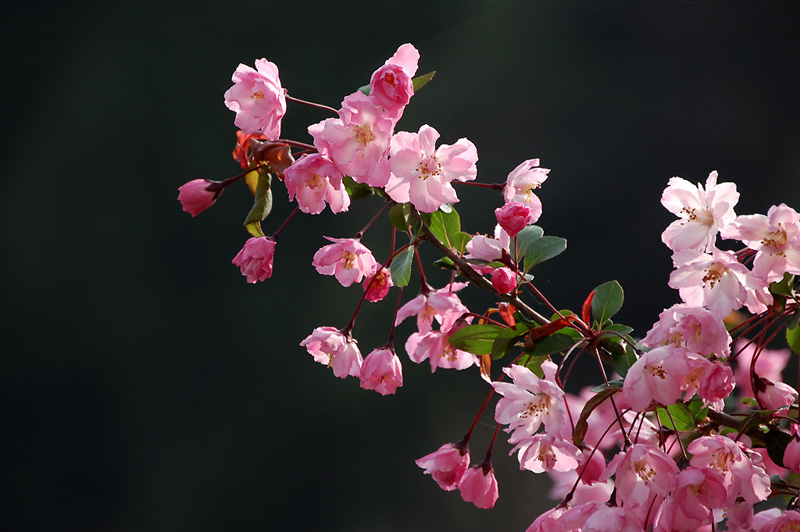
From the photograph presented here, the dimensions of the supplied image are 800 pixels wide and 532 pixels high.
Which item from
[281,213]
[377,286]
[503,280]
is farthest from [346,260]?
[281,213]

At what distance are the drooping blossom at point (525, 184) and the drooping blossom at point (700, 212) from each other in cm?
10

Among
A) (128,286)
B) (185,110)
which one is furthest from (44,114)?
(128,286)

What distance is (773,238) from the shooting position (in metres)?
0.45

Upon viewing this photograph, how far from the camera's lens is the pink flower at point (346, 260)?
56 cm

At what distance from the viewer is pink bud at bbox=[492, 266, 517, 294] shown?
0.51m

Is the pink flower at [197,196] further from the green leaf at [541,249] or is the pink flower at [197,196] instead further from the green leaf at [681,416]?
the green leaf at [681,416]

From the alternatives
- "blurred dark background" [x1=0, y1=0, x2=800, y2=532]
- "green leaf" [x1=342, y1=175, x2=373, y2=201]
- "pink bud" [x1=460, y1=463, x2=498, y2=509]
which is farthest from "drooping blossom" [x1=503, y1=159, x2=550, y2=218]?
"blurred dark background" [x1=0, y1=0, x2=800, y2=532]

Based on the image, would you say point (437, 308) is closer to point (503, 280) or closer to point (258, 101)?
point (503, 280)

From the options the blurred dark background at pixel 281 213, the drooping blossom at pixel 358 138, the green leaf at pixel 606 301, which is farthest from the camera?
the blurred dark background at pixel 281 213

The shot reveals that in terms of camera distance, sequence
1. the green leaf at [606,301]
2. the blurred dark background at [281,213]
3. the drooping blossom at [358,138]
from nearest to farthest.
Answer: the drooping blossom at [358,138]
the green leaf at [606,301]
the blurred dark background at [281,213]

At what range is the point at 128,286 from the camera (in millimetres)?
1457

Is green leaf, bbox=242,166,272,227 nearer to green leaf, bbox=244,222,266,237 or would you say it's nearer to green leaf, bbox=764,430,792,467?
green leaf, bbox=244,222,266,237

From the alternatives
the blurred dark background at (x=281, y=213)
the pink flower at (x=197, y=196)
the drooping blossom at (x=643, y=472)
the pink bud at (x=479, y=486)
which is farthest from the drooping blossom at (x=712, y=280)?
the blurred dark background at (x=281, y=213)

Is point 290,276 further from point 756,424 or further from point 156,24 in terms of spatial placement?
point 756,424
